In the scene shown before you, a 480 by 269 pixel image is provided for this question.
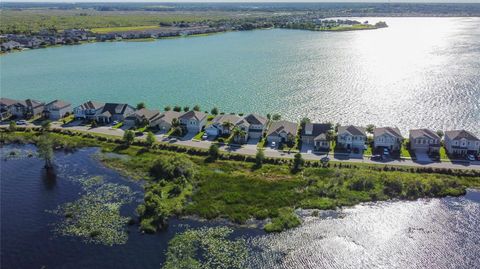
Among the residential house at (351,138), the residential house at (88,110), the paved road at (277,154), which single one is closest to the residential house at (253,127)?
the paved road at (277,154)

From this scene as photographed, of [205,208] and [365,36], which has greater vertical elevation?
[365,36]

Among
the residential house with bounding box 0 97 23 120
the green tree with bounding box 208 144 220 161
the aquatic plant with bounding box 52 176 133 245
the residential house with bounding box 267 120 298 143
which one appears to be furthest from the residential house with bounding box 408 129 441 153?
the residential house with bounding box 0 97 23 120

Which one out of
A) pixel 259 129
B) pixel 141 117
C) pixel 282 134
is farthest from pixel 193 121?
pixel 282 134

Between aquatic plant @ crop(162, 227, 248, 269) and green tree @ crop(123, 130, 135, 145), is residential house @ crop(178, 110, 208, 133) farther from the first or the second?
aquatic plant @ crop(162, 227, 248, 269)

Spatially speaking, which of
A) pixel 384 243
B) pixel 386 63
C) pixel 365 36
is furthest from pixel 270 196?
pixel 365 36

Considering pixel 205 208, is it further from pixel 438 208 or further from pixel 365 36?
pixel 365 36

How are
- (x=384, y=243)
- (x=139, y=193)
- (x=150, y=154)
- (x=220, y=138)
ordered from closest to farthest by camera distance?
(x=384, y=243) → (x=139, y=193) → (x=150, y=154) → (x=220, y=138)

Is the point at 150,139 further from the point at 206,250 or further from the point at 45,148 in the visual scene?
the point at 206,250
